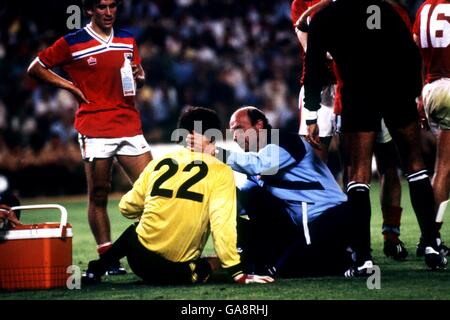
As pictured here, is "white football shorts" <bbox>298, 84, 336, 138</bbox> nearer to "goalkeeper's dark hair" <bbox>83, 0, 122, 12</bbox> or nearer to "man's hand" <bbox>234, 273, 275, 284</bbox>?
"goalkeeper's dark hair" <bbox>83, 0, 122, 12</bbox>

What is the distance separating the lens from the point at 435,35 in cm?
794

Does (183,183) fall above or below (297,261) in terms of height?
above

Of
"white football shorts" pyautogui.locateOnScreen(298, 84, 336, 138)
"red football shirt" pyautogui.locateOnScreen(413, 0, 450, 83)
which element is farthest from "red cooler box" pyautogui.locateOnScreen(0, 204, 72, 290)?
"red football shirt" pyautogui.locateOnScreen(413, 0, 450, 83)

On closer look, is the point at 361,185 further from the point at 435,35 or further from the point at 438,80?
the point at 435,35

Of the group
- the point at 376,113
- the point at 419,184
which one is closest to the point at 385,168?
the point at 419,184

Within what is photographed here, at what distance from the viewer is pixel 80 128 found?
316 inches

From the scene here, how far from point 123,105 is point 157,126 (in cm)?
1052

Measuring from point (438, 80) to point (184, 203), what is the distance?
8.35ft

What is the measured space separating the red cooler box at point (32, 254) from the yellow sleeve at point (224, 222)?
1002 millimetres

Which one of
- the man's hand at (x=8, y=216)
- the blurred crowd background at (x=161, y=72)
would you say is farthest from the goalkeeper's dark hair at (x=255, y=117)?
the blurred crowd background at (x=161, y=72)

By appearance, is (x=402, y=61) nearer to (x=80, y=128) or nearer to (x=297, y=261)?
(x=297, y=261)

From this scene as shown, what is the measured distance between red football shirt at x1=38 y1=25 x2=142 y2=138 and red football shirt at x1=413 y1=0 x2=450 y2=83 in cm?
226

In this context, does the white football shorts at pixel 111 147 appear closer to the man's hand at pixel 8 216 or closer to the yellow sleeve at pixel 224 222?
the man's hand at pixel 8 216
